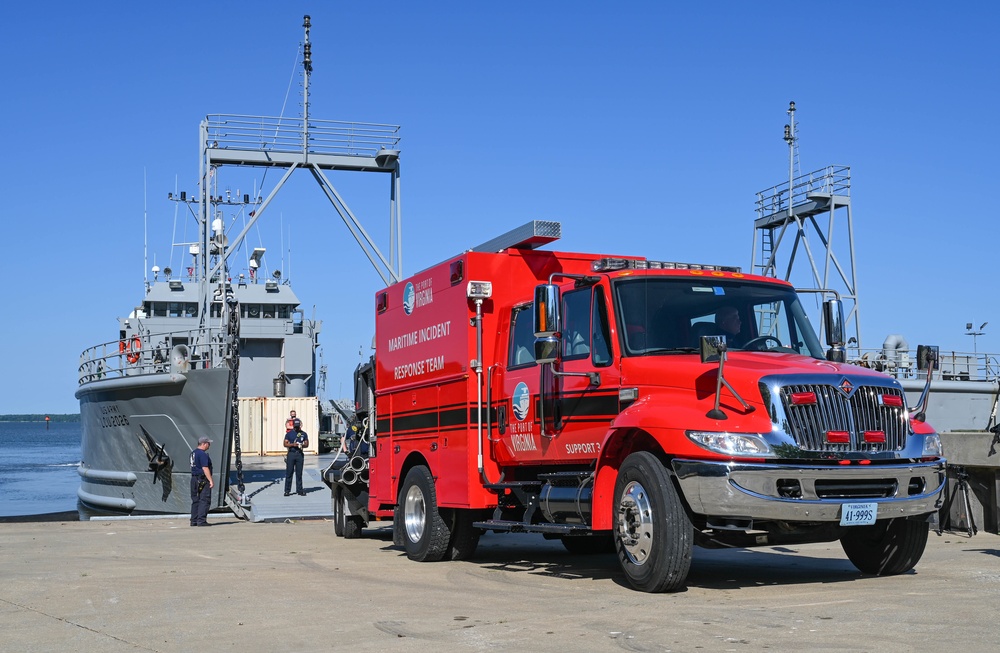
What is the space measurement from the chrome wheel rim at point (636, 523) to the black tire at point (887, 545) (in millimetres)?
1670

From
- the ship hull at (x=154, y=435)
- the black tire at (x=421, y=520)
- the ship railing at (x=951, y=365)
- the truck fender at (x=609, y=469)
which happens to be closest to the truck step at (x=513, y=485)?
the black tire at (x=421, y=520)

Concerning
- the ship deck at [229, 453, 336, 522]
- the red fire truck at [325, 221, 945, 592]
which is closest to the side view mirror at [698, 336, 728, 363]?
the red fire truck at [325, 221, 945, 592]

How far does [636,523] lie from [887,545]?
2348 millimetres

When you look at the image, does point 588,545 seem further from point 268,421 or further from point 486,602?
point 268,421

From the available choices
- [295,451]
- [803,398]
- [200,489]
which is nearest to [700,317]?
[803,398]

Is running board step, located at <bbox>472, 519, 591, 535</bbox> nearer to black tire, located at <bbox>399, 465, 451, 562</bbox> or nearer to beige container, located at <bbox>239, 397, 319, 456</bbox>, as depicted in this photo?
black tire, located at <bbox>399, 465, 451, 562</bbox>

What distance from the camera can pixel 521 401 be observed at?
10844 mm

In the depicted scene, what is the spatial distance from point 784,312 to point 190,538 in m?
9.77

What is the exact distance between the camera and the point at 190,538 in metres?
16.3

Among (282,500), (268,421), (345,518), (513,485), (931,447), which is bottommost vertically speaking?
(282,500)

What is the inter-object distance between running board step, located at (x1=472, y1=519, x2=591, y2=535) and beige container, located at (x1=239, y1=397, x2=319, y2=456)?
38.0m

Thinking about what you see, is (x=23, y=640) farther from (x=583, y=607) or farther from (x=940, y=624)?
(x=940, y=624)

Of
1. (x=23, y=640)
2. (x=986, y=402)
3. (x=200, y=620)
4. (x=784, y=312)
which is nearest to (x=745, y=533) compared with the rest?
(x=784, y=312)

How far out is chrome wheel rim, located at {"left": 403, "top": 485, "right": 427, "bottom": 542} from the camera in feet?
41.4
